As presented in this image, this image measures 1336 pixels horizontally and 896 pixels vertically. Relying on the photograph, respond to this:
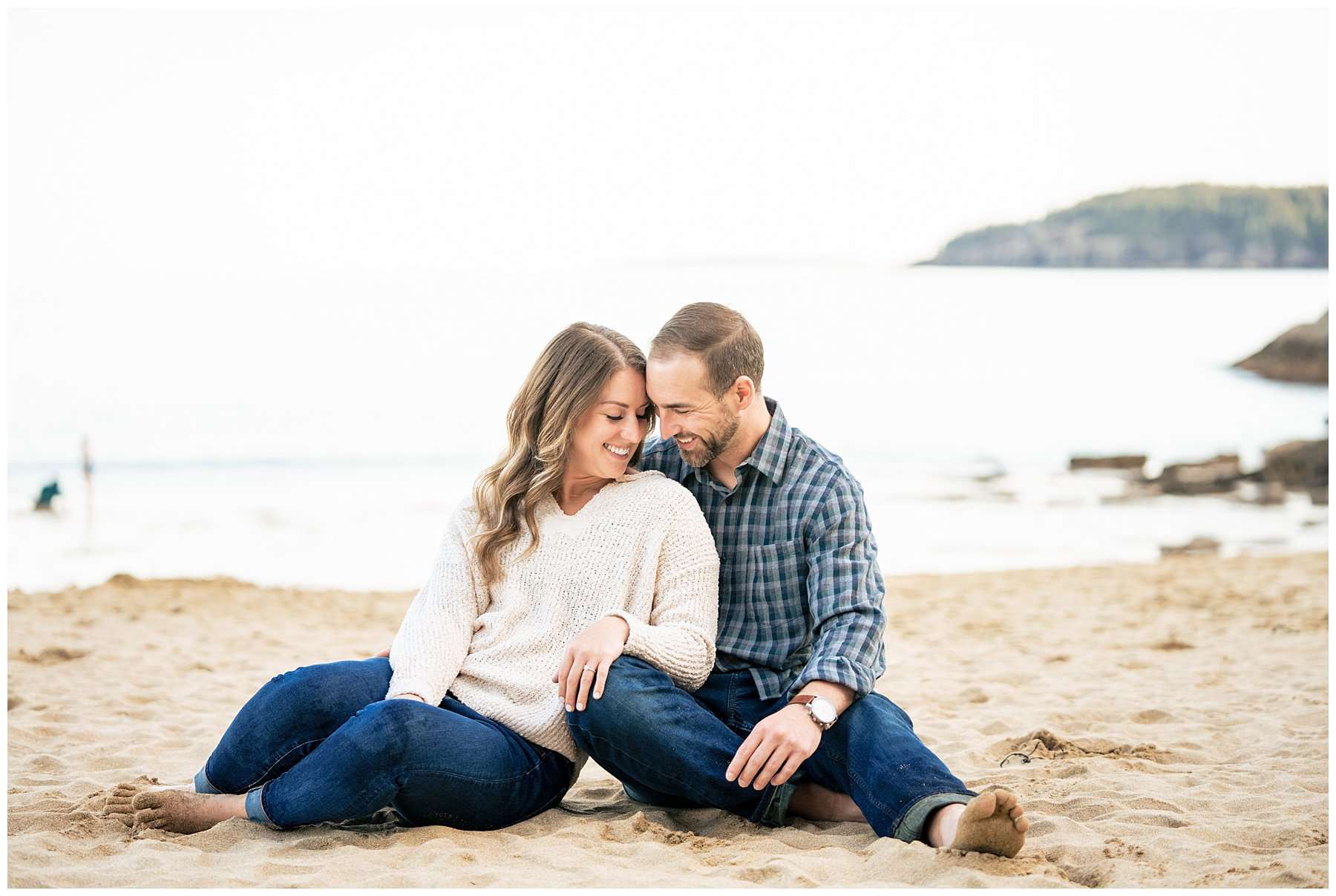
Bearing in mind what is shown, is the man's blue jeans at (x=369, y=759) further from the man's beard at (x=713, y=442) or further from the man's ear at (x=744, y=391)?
the man's ear at (x=744, y=391)

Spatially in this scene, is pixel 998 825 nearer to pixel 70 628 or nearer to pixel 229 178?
pixel 70 628

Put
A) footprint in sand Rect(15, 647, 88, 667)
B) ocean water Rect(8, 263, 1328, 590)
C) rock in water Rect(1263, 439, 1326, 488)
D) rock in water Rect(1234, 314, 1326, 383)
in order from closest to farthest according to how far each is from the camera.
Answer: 1. footprint in sand Rect(15, 647, 88, 667)
2. ocean water Rect(8, 263, 1328, 590)
3. rock in water Rect(1263, 439, 1326, 488)
4. rock in water Rect(1234, 314, 1326, 383)

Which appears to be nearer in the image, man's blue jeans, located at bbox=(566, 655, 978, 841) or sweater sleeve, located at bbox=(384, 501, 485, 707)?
man's blue jeans, located at bbox=(566, 655, 978, 841)

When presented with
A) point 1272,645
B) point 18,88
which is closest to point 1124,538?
point 1272,645

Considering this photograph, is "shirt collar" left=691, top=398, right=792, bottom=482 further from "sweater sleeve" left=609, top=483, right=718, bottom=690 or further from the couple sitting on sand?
"sweater sleeve" left=609, top=483, right=718, bottom=690

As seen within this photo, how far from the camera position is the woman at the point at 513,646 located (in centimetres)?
267

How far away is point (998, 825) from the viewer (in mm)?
2414

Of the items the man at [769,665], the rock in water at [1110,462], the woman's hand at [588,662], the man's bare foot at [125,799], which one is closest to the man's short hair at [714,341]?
the man at [769,665]

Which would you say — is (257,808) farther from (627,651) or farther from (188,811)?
(627,651)

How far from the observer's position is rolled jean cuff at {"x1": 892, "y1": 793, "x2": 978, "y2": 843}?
2.54 metres

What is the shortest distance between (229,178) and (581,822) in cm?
2073

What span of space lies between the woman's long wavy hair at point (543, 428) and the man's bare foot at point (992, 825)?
1.24 metres

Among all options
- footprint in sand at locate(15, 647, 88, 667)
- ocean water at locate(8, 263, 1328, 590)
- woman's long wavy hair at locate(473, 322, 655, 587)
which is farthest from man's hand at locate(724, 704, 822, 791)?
footprint in sand at locate(15, 647, 88, 667)

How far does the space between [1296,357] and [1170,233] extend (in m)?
5.43
